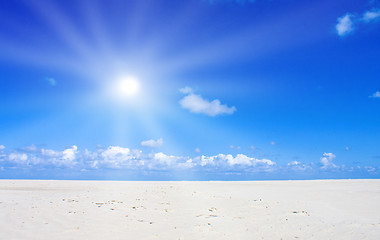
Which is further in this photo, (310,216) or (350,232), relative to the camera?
(310,216)

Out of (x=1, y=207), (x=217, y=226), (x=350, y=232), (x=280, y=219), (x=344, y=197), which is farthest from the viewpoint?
(x=344, y=197)

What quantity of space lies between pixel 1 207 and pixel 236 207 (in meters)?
16.2

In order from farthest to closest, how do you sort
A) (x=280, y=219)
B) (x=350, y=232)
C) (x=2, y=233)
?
1. (x=280, y=219)
2. (x=350, y=232)
3. (x=2, y=233)

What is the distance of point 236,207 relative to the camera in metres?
19.8

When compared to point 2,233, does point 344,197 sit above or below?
above

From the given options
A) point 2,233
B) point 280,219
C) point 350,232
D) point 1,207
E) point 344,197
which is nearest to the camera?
point 2,233

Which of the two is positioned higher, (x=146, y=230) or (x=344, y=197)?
(x=344, y=197)

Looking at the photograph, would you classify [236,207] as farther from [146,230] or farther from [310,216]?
[146,230]

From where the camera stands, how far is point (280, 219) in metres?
16.1

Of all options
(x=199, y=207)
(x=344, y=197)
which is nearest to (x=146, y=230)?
(x=199, y=207)

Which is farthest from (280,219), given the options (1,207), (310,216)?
(1,207)

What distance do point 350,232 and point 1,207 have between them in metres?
21.4

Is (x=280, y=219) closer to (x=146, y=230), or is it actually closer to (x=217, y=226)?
(x=217, y=226)

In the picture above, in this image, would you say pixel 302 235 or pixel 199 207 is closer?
pixel 302 235
